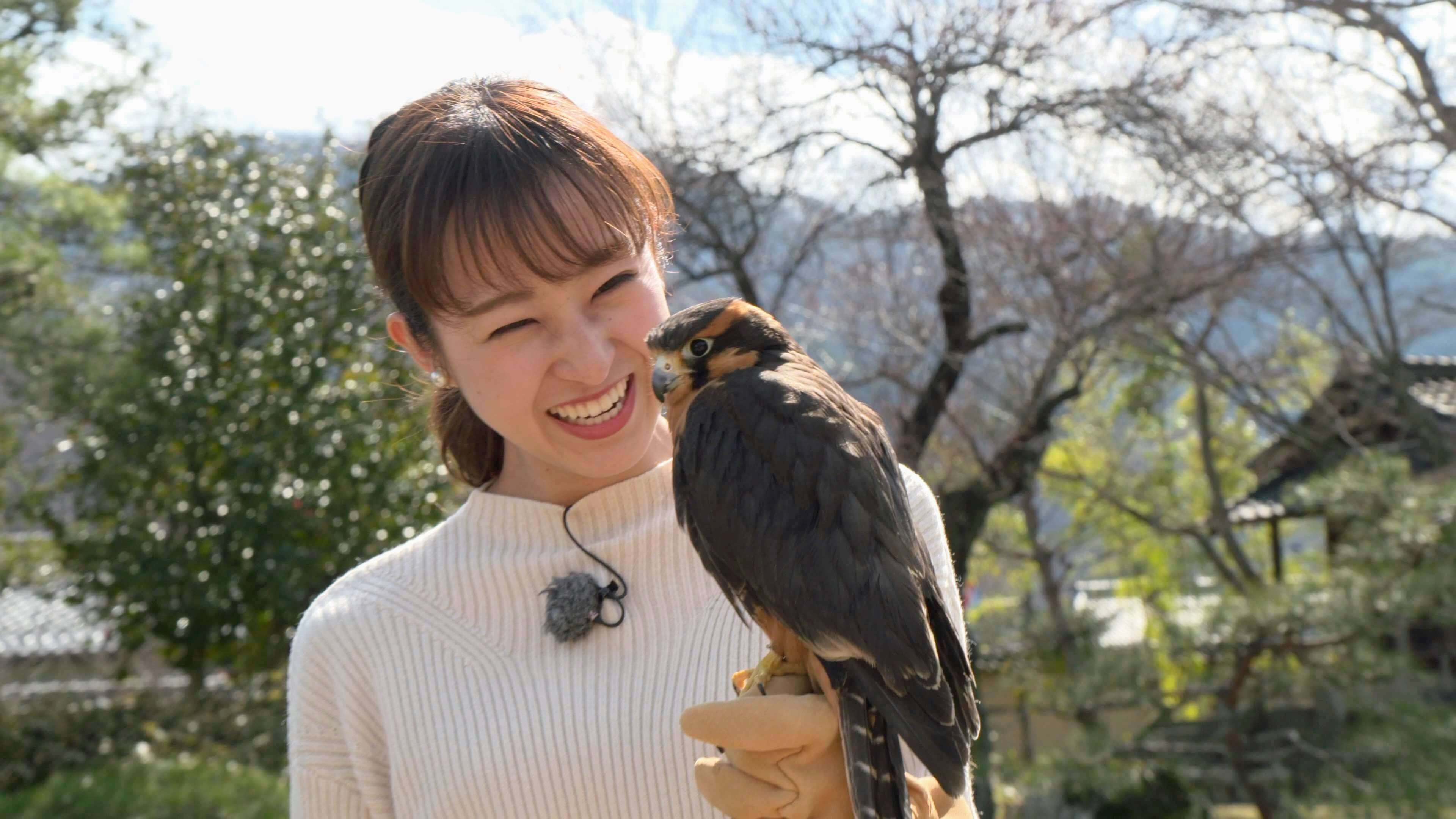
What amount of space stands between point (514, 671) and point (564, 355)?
1.90 feet

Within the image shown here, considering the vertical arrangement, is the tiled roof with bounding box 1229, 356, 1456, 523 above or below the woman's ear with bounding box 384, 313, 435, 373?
below

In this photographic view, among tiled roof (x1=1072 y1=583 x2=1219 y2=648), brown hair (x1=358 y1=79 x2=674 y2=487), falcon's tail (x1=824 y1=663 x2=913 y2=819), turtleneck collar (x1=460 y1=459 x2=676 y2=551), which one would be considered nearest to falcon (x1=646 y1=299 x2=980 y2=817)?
falcon's tail (x1=824 y1=663 x2=913 y2=819)

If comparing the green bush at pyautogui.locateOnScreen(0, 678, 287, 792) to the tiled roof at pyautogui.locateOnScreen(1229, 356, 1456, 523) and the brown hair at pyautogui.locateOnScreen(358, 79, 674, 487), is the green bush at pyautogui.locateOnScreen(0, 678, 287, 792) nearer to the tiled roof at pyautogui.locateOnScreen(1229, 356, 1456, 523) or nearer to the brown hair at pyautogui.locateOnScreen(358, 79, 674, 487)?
the brown hair at pyautogui.locateOnScreen(358, 79, 674, 487)

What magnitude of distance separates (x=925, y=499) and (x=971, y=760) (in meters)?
0.48

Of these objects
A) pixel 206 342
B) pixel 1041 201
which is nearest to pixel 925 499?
pixel 1041 201

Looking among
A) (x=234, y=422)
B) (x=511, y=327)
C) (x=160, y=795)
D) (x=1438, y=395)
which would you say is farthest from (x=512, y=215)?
(x=1438, y=395)

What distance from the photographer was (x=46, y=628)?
359 inches

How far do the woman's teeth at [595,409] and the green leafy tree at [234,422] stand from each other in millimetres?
4428

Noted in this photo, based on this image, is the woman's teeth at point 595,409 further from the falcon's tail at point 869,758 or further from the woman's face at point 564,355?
the falcon's tail at point 869,758

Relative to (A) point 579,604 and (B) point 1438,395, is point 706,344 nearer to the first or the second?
(A) point 579,604

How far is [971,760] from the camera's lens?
1.76 metres

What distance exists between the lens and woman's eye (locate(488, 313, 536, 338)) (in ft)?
6.31

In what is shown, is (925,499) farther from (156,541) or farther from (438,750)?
(156,541)

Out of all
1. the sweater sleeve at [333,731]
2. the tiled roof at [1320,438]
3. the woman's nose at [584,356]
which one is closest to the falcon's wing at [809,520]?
the woman's nose at [584,356]
